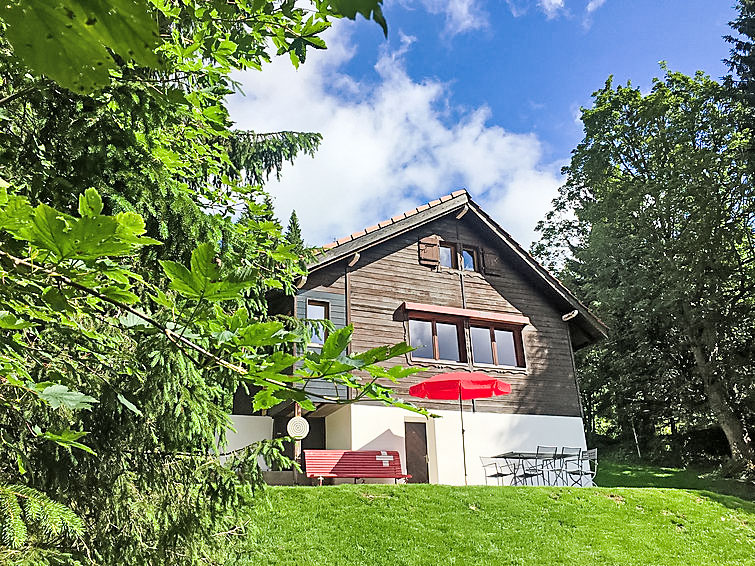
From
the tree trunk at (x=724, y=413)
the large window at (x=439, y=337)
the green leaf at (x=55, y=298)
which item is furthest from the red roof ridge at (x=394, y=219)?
the green leaf at (x=55, y=298)

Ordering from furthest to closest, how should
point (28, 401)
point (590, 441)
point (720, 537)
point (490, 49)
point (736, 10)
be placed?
point (590, 441) < point (736, 10) < point (720, 537) < point (490, 49) < point (28, 401)

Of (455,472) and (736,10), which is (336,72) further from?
(736,10)

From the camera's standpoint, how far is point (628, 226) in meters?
23.4

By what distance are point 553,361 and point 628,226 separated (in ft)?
27.2

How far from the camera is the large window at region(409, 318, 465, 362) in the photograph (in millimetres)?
16094

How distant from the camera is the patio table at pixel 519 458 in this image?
580 inches

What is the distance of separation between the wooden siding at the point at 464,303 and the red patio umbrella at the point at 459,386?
62.0 inches

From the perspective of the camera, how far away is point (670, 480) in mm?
19969

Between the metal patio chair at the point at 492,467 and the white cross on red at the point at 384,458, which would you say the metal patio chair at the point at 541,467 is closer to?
the metal patio chair at the point at 492,467

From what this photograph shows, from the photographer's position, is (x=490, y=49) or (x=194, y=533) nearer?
(x=490, y=49)

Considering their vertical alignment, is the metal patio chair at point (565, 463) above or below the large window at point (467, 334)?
below

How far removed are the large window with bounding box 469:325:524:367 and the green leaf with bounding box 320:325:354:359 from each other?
1587 centimetres

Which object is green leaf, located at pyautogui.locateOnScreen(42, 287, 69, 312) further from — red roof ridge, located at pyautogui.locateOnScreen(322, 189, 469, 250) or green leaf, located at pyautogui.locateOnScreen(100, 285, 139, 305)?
red roof ridge, located at pyautogui.locateOnScreen(322, 189, 469, 250)

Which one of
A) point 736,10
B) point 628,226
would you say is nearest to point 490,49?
point 628,226
